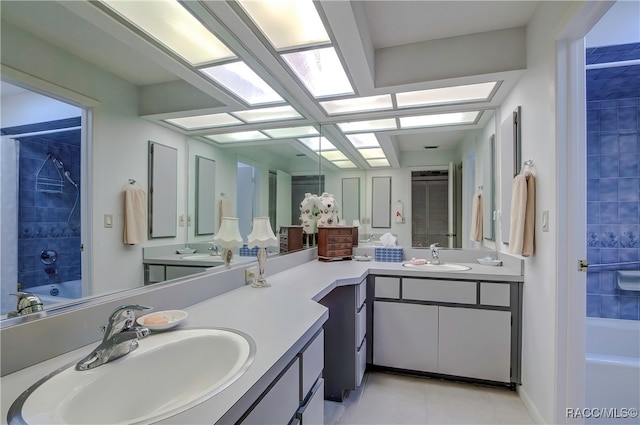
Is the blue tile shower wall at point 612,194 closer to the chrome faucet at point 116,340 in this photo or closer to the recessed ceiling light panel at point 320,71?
the recessed ceiling light panel at point 320,71

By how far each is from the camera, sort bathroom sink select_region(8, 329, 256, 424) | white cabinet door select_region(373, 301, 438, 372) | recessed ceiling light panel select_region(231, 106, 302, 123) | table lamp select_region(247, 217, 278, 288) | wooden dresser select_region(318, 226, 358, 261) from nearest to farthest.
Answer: bathroom sink select_region(8, 329, 256, 424) → table lamp select_region(247, 217, 278, 288) → recessed ceiling light panel select_region(231, 106, 302, 123) → white cabinet door select_region(373, 301, 438, 372) → wooden dresser select_region(318, 226, 358, 261)

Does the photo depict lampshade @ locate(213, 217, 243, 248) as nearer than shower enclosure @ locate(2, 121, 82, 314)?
No

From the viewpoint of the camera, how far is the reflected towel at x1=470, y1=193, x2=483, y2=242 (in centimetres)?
270

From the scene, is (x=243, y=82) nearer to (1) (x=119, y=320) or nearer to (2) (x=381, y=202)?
(1) (x=119, y=320)

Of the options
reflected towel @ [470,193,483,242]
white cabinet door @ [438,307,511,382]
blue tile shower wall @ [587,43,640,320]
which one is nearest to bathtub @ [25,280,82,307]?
white cabinet door @ [438,307,511,382]

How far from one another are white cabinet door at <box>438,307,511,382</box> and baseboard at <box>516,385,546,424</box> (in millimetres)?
99

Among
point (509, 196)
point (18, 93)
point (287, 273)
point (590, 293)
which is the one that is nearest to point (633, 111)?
point (509, 196)

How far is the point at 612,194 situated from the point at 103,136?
3602 millimetres

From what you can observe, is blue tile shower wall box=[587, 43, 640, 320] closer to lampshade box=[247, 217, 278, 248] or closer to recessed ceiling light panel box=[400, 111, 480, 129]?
recessed ceiling light panel box=[400, 111, 480, 129]

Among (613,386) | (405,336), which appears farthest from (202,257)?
(613,386)

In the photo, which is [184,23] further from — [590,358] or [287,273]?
[590,358]

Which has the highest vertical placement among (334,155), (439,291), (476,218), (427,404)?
(334,155)

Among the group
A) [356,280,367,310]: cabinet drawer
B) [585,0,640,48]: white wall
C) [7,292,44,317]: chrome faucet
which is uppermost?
[585,0,640,48]: white wall

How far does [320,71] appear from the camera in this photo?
207cm
